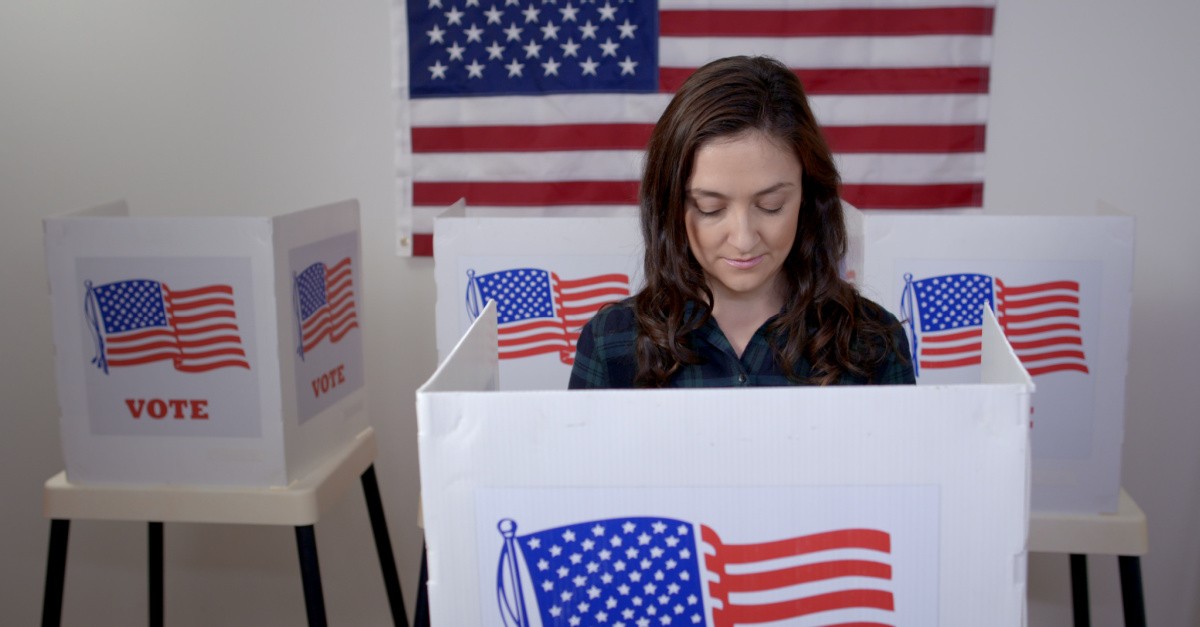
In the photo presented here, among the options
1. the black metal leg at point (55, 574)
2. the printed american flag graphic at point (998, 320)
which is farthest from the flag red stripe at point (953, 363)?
the black metal leg at point (55, 574)

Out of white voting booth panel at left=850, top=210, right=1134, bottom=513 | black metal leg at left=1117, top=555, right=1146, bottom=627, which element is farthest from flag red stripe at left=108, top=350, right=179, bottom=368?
black metal leg at left=1117, top=555, right=1146, bottom=627

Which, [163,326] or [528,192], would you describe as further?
[528,192]

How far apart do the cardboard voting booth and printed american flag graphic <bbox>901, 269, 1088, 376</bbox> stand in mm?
916

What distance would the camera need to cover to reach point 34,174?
2.51m

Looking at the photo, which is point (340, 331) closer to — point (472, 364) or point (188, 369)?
point (188, 369)

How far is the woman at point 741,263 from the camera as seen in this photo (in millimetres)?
1153

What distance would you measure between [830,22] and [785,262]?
1181mm

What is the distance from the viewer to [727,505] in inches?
31.2

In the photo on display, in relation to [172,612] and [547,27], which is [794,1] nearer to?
[547,27]

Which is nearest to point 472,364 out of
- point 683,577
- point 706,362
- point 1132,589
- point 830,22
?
point 683,577

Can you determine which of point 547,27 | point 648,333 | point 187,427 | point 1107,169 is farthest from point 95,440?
point 1107,169

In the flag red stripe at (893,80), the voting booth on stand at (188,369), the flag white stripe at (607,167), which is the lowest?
the voting booth on stand at (188,369)

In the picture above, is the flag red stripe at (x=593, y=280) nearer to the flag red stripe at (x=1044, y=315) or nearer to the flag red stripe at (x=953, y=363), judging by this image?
the flag red stripe at (x=953, y=363)

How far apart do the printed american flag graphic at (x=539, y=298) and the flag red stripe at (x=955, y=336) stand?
47 cm
